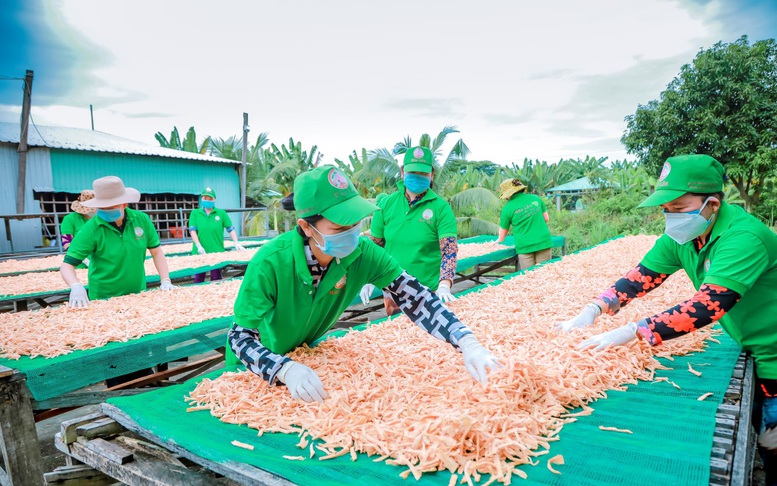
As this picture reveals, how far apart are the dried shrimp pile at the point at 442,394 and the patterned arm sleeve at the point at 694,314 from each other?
0.10 metres

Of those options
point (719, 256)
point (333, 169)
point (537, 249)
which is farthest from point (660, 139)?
point (333, 169)

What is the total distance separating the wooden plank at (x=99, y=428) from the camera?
147cm

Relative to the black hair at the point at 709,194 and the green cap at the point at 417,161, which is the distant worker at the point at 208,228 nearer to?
the green cap at the point at 417,161

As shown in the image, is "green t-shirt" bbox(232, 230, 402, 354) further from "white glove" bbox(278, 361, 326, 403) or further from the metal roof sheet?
the metal roof sheet

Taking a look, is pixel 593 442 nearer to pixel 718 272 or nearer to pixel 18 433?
pixel 718 272

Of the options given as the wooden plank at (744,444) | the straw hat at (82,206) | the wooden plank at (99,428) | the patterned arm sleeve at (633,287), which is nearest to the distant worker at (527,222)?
the patterned arm sleeve at (633,287)

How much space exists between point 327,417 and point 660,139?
529 inches

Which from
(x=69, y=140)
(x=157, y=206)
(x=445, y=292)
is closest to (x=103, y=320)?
(x=445, y=292)

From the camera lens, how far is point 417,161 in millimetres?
3443

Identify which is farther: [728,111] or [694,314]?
[728,111]

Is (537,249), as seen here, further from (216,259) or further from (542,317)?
(216,259)

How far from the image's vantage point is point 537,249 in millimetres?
5977

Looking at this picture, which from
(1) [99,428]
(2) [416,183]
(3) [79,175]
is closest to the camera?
(1) [99,428]

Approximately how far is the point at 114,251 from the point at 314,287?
8.97 ft
